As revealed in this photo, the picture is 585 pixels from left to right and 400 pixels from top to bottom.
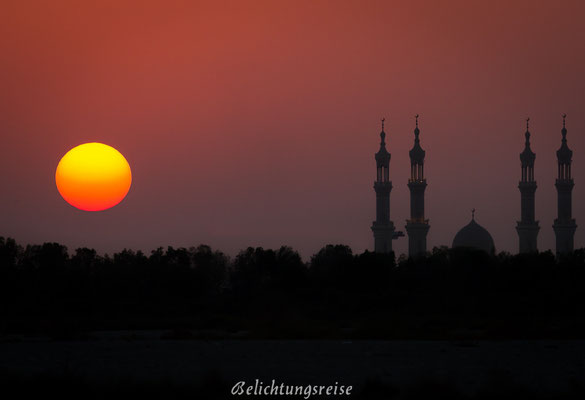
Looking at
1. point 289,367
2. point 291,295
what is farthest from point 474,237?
point 289,367

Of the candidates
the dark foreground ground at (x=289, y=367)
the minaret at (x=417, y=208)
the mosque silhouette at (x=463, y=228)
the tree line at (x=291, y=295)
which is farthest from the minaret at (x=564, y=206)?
the dark foreground ground at (x=289, y=367)

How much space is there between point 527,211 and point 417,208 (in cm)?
1169

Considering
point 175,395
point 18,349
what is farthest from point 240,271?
point 175,395

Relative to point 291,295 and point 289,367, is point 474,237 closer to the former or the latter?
point 291,295

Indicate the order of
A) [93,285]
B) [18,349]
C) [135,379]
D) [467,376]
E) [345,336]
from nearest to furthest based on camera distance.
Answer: [135,379]
[467,376]
[18,349]
[345,336]
[93,285]

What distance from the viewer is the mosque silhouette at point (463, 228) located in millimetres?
101688

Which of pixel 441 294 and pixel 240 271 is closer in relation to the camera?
pixel 441 294

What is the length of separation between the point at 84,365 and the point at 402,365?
6.66m

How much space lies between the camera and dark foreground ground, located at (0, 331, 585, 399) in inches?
633

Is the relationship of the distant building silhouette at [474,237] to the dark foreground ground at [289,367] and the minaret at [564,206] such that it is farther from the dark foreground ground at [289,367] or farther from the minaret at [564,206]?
the dark foreground ground at [289,367]

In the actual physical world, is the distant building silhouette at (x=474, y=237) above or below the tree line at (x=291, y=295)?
above

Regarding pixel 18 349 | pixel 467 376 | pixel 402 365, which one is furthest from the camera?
pixel 18 349

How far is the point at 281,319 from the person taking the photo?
113 feet

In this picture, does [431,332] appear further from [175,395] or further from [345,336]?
[175,395]
